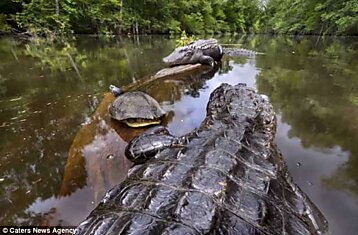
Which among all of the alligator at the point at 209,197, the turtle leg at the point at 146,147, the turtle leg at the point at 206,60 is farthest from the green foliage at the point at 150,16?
the alligator at the point at 209,197

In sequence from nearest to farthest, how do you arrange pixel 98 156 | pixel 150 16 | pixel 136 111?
pixel 98 156 < pixel 136 111 < pixel 150 16

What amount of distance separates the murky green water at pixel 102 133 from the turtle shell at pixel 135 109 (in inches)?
6.5

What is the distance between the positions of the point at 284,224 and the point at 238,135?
830 millimetres

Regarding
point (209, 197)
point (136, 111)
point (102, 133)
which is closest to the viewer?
point (209, 197)

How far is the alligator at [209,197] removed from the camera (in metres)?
1.18

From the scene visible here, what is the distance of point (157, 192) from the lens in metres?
1.33

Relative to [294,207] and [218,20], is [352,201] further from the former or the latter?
[218,20]

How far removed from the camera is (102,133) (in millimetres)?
3080

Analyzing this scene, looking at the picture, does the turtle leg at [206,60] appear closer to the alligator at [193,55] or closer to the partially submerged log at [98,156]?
the alligator at [193,55]

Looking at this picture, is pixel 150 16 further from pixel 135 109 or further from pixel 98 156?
pixel 98 156

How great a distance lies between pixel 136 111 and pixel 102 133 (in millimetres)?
475

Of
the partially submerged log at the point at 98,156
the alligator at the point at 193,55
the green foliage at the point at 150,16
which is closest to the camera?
the partially submerged log at the point at 98,156

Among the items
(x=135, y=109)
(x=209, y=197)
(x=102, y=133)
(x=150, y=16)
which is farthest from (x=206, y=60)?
(x=150, y=16)

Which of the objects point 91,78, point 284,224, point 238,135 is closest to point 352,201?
point 238,135
